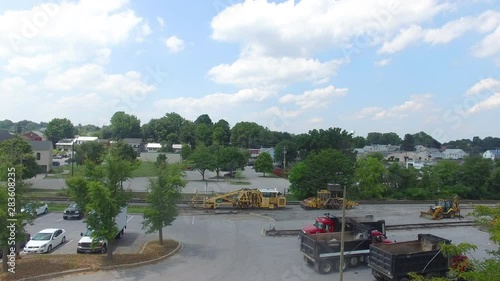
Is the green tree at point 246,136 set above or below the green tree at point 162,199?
above

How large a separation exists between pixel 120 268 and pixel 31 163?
101 feet

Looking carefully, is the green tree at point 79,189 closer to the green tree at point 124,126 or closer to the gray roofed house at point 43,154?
the gray roofed house at point 43,154

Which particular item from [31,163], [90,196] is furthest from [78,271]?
[31,163]

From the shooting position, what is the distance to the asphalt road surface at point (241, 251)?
16438mm

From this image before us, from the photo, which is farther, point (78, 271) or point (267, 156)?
point (267, 156)

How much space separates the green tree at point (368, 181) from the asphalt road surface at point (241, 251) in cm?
935

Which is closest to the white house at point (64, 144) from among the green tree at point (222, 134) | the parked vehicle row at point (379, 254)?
the green tree at point (222, 134)

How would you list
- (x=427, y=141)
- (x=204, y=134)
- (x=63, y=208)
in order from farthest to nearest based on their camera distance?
(x=427, y=141) → (x=204, y=134) → (x=63, y=208)

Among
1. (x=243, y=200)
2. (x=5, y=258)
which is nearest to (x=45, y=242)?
(x=5, y=258)

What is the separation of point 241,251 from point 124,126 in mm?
118871

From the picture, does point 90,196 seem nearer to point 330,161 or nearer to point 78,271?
point 78,271

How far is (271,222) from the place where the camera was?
93.5 ft

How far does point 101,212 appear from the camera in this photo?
674 inches

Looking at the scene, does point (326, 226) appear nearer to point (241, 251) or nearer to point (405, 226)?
point (241, 251)
